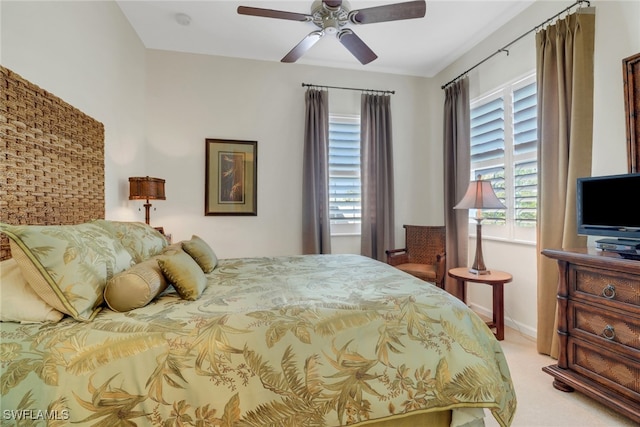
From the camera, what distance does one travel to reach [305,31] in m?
3.29

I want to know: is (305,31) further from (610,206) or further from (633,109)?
(610,206)

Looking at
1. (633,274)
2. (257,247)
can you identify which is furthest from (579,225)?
(257,247)

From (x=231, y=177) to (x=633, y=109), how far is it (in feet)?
12.0

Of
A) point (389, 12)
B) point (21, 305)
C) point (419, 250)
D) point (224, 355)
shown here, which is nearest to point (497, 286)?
point (419, 250)

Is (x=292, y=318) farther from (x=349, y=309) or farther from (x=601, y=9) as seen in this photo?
(x=601, y=9)

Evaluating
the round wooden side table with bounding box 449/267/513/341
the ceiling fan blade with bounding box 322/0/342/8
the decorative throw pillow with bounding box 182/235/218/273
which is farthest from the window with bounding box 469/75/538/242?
the decorative throw pillow with bounding box 182/235/218/273

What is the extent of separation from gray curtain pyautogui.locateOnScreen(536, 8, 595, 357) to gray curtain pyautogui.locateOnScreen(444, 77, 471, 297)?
992mm

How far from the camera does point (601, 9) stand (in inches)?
89.2

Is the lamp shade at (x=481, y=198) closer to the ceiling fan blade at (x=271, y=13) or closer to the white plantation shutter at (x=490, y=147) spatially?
the white plantation shutter at (x=490, y=147)

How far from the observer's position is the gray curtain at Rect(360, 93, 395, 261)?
13.3ft

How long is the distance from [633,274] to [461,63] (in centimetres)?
312

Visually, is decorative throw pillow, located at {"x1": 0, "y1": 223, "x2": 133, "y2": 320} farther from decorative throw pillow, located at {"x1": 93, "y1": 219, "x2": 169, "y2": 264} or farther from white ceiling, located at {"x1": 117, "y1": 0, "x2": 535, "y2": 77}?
white ceiling, located at {"x1": 117, "y1": 0, "x2": 535, "y2": 77}

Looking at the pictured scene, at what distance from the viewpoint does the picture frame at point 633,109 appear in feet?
6.57

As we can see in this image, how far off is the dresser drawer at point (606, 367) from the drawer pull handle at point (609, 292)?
32 centimetres
